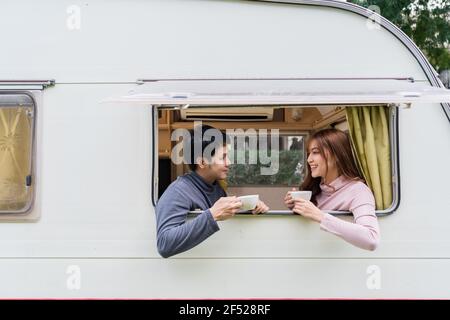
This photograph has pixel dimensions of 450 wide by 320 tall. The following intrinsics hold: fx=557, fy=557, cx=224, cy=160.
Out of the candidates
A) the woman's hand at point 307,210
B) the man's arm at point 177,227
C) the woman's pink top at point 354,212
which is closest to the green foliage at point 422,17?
the woman's pink top at point 354,212

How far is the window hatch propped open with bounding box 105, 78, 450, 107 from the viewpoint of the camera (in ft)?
9.50

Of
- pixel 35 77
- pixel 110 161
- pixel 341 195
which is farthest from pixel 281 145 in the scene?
pixel 35 77

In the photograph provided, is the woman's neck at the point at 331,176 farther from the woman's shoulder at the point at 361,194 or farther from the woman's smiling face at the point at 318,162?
the woman's shoulder at the point at 361,194

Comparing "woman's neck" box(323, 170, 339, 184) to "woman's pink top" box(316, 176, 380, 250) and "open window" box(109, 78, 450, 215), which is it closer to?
"woman's pink top" box(316, 176, 380, 250)

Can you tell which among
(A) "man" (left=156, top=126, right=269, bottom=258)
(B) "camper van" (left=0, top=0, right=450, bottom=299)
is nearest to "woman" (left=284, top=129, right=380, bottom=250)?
(B) "camper van" (left=0, top=0, right=450, bottom=299)

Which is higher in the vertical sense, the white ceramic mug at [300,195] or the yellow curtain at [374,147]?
the yellow curtain at [374,147]

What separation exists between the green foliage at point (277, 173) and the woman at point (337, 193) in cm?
88

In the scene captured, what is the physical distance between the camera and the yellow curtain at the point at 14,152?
322cm

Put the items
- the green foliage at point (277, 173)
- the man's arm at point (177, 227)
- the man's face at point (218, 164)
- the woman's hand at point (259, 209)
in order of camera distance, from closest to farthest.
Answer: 1. the man's arm at point (177, 227)
2. the woman's hand at point (259, 209)
3. the man's face at point (218, 164)
4. the green foliage at point (277, 173)

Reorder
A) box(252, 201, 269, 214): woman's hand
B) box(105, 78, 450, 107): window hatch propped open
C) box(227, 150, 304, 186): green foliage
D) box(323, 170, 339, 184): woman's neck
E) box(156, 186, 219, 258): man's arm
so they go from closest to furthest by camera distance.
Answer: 1. box(105, 78, 450, 107): window hatch propped open
2. box(156, 186, 219, 258): man's arm
3. box(252, 201, 269, 214): woman's hand
4. box(323, 170, 339, 184): woman's neck
5. box(227, 150, 304, 186): green foliage

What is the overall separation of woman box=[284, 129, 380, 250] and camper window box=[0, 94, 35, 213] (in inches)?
60.7

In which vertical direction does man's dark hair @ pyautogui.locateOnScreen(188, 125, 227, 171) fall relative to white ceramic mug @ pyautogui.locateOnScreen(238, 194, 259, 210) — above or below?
above
